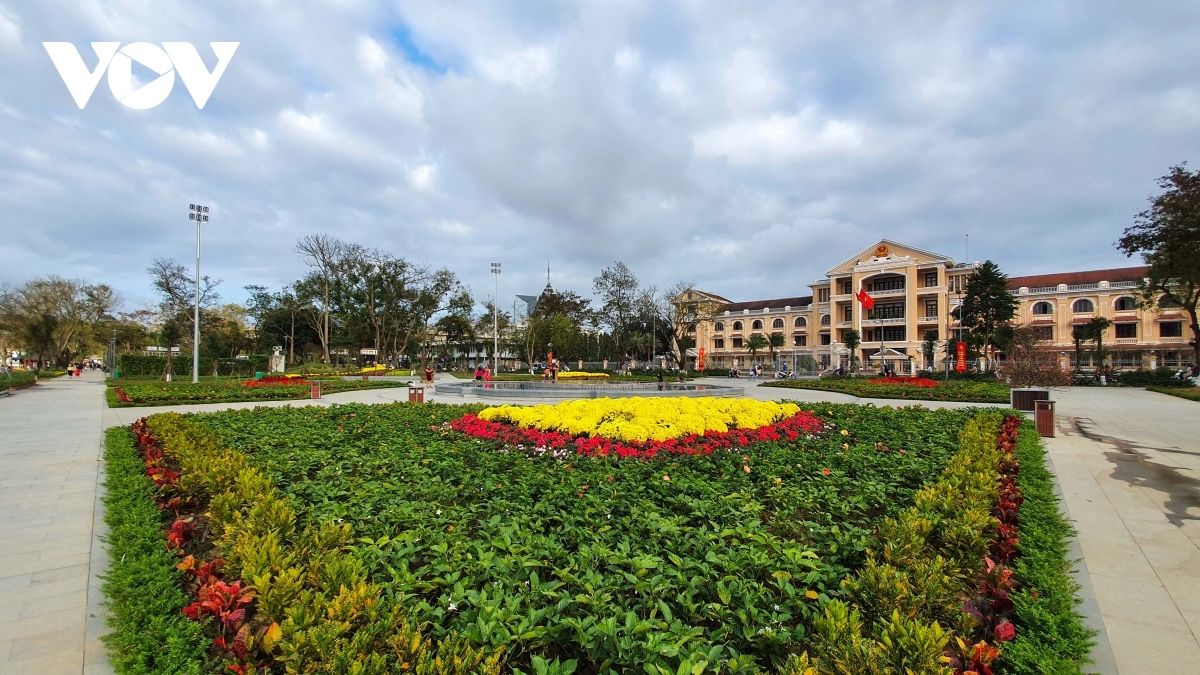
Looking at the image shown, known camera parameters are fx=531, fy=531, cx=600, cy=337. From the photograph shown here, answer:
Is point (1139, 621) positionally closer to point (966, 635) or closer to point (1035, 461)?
point (966, 635)

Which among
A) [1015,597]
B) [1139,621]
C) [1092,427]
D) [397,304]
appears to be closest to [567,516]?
[1015,597]

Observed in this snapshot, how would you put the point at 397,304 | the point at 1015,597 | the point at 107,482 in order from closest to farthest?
1. the point at 1015,597
2. the point at 107,482
3. the point at 397,304

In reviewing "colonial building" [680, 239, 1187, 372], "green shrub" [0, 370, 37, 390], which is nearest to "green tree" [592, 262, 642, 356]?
"colonial building" [680, 239, 1187, 372]

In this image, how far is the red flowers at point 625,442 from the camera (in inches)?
257

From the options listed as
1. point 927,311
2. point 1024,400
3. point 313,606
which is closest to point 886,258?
point 927,311

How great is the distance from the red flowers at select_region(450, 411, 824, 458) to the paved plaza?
3.24m

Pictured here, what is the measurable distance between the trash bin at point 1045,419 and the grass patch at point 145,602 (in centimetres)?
1286

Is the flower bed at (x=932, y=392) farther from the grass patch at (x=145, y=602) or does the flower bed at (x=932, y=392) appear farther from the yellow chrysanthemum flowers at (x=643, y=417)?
the grass patch at (x=145, y=602)

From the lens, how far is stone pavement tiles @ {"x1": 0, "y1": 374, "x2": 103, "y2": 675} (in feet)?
9.73

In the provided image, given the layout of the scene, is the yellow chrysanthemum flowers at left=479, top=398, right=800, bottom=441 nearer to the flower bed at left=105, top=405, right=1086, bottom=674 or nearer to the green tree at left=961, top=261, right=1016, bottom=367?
the flower bed at left=105, top=405, right=1086, bottom=674

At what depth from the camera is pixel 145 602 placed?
3086mm

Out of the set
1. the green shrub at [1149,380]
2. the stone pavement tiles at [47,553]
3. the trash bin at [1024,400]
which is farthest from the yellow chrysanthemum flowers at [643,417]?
the green shrub at [1149,380]

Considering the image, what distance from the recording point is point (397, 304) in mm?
50656

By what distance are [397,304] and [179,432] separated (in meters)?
45.1
